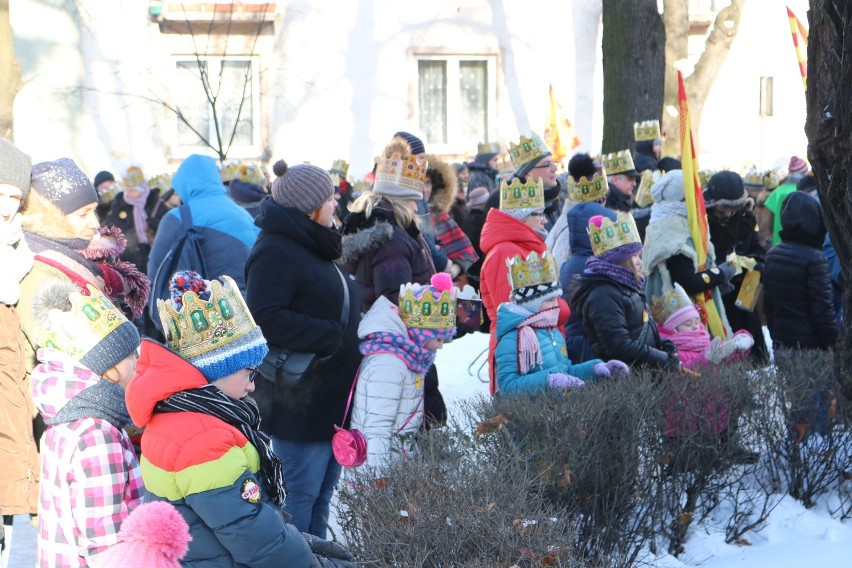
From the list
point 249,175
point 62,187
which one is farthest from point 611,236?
point 249,175

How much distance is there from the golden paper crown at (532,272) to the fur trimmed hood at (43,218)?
215cm

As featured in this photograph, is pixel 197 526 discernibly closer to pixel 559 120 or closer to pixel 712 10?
pixel 559 120

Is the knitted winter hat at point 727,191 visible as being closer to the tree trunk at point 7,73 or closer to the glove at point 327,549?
the glove at point 327,549

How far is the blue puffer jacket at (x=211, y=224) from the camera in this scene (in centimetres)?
686

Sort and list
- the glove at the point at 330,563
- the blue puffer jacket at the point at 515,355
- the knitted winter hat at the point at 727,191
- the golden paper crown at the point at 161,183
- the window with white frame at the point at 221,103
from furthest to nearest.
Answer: the window with white frame at the point at 221,103 < the golden paper crown at the point at 161,183 < the knitted winter hat at the point at 727,191 < the blue puffer jacket at the point at 515,355 < the glove at the point at 330,563

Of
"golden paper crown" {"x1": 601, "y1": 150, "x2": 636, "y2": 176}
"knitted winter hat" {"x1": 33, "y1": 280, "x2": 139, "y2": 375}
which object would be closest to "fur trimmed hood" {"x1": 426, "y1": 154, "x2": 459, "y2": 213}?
"golden paper crown" {"x1": 601, "y1": 150, "x2": 636, "y2": 176}

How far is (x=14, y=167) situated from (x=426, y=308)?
179 cm

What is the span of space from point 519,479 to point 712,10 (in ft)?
71.1

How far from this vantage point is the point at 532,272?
5.57 metres

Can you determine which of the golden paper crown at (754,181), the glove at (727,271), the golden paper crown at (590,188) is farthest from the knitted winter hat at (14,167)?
the golden paper crown at (754,181)

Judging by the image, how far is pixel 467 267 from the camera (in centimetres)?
955

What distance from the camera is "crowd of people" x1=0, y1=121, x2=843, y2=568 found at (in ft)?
10.9

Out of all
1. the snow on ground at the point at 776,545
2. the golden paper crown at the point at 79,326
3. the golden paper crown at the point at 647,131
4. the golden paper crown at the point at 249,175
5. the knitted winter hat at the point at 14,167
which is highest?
the golden paper crown at the point at 647,131

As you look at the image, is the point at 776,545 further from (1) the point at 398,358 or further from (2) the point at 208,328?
(2) the point at 208,328
